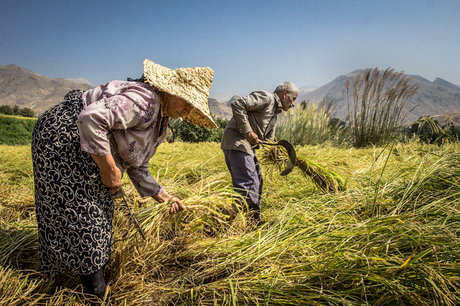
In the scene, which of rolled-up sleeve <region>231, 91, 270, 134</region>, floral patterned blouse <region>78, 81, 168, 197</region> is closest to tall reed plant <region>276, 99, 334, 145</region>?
rolled-up sleeve <region>231, 91, 270, 134</region>

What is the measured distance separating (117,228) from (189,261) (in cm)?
53

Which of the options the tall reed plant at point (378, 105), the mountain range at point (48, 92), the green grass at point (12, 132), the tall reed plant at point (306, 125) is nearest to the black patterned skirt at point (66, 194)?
the tall reed plant at point (306, 125)

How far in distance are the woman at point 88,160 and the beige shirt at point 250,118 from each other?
1053 millimetres

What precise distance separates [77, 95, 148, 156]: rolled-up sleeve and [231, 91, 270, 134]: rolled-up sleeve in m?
1.25

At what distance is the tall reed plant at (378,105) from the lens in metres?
5.80

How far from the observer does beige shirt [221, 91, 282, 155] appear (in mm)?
2174

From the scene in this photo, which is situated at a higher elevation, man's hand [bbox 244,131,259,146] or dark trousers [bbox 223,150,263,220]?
man's hand [bbox 244,131,259,146]

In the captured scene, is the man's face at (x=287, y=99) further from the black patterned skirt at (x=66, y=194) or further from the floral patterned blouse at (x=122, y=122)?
the black patterned skirt at (x=66, y=194)

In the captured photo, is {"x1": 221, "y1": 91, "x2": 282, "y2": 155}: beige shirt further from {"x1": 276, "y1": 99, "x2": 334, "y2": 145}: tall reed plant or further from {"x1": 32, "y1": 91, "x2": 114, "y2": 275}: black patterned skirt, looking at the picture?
{"x1": 276, "y1": 99, "x2": 334, "y2": 145}: tall reed plant

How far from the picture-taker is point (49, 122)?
3.30ft

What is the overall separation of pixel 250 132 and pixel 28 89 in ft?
547

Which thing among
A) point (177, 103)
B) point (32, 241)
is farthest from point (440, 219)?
point (32, 241)

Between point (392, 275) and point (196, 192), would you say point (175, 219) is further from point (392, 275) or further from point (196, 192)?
point (392, 275)

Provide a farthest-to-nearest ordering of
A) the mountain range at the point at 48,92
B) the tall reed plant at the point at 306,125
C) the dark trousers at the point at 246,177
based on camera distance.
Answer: the mountain range at the point at 48,92
the tall reed plant at the point at 306,125
the dark trousers at the point at 246,177
